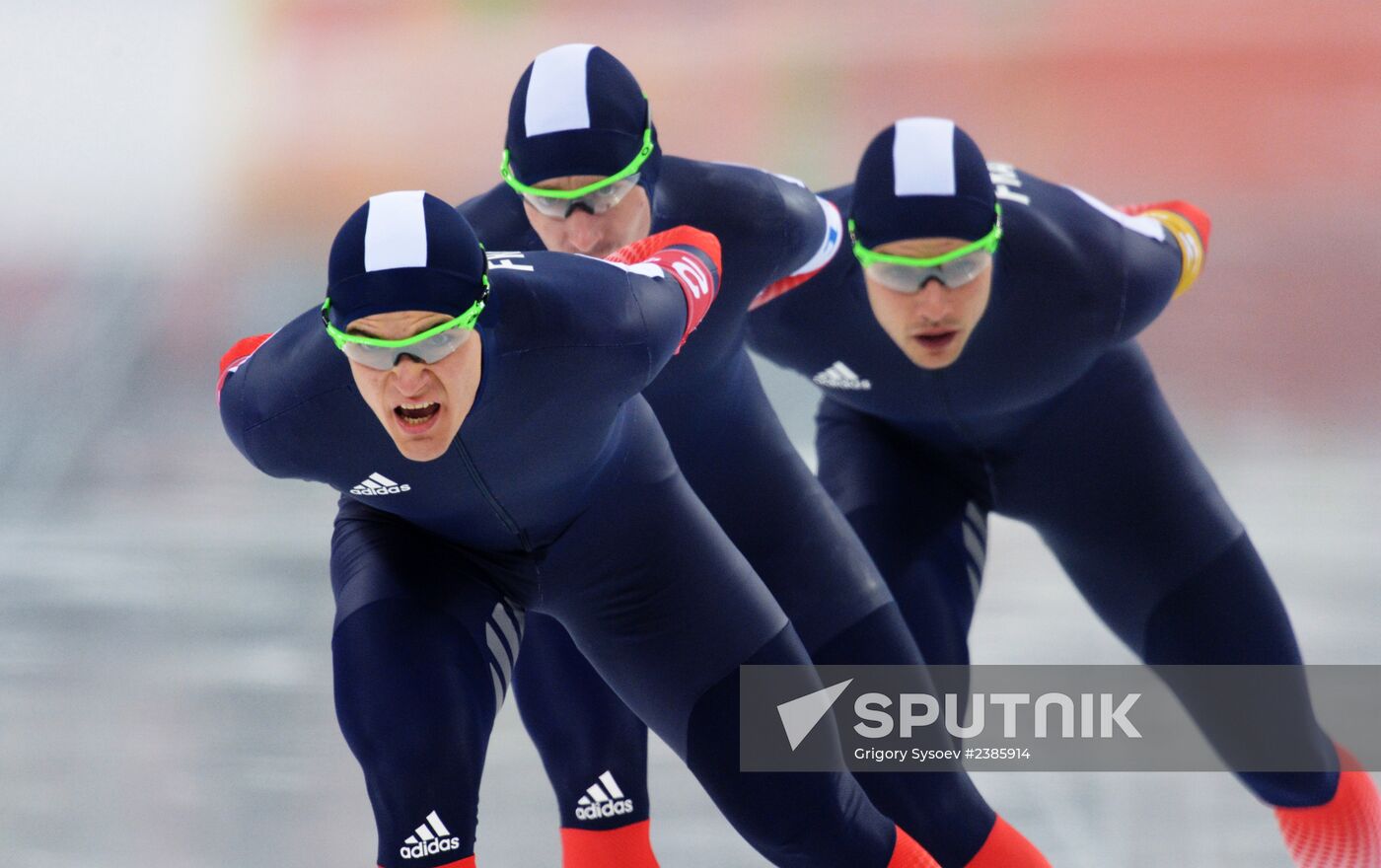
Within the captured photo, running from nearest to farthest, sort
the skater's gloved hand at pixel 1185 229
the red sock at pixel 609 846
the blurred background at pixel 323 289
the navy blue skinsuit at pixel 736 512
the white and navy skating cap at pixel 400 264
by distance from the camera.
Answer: the white and navy skating cap at pixel 400 264 → the navy blue skinsuit at pixel 736 512 → the red sock at pixel 609 846 → the skater's gloved hand at pixel 1185 229 → the blurred background at pixel 323 289

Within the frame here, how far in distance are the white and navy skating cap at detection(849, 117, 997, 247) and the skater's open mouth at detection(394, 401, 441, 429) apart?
1120 millimetres

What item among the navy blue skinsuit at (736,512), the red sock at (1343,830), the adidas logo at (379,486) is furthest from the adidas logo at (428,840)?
the red sock at (1343,830)

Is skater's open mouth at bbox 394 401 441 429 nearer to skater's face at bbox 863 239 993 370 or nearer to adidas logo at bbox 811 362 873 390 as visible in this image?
skater's face at bbox 863 239 993 370

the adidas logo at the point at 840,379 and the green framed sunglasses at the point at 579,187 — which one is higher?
the green framed sunglasses at the point at 579,187

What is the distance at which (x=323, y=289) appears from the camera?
709 centimetres

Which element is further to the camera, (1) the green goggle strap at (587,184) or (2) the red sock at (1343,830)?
(2) the red sock at (1343,830)

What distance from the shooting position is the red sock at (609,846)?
13.7 feet

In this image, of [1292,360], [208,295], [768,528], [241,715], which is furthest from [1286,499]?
[208,295]

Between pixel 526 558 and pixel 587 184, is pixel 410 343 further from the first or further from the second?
pixel 587 184

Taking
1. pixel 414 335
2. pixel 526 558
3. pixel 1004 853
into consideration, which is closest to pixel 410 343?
pixel 414 335

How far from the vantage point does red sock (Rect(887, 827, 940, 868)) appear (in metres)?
3.63

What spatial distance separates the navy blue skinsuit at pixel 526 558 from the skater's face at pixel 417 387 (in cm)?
5

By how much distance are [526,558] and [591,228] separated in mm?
737

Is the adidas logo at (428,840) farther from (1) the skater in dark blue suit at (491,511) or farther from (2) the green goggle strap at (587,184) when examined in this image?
(2) the green goggle strap at (587,184)
